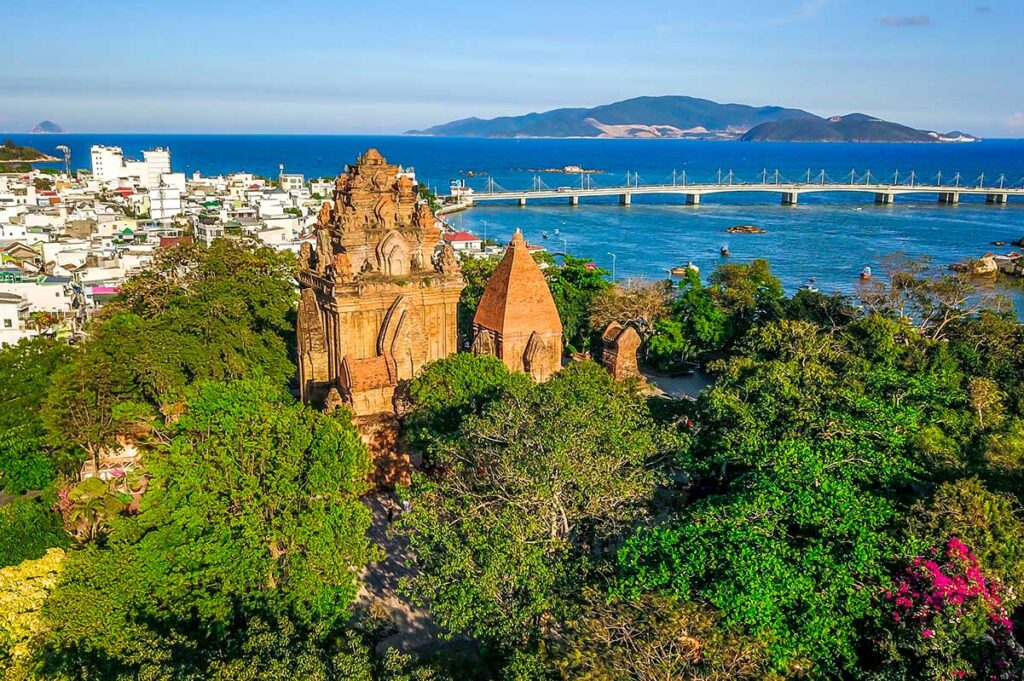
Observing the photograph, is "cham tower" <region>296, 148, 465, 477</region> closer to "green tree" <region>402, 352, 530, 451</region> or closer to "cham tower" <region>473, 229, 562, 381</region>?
"cham tower" <region>473, 229, 562, 381</region>

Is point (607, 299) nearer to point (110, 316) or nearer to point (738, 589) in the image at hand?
point (110, 316)

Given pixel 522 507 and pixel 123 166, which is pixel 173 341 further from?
pixel 123 166

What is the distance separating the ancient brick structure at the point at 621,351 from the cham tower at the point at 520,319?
15.2 ft

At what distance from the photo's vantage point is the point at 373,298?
25.9 m

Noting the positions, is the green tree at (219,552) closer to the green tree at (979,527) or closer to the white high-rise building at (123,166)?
the green tree at (979,527)

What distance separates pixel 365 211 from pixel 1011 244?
A: 94.5 m

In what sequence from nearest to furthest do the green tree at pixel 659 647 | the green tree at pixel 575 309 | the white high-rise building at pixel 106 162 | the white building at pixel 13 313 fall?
the green tree at pixel 659 647 < the white building at pixel 13 313 < the green tree at pixel 575 309 < the white high-rise building at pixel 106 162

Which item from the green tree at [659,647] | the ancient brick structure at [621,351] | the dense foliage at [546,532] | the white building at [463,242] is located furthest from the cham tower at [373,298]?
the white building at [463,242]

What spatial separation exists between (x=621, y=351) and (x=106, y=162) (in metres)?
147

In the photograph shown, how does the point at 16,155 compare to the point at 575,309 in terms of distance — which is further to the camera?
the point at 16,155

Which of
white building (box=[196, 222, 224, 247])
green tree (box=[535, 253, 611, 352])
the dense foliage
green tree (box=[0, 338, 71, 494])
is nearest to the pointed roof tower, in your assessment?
the dense foliage

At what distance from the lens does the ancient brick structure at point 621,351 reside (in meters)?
31.7

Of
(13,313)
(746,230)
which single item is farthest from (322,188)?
(13,313)

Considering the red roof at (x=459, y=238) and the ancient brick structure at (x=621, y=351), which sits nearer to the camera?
the ancient brick structure at (x=621, y=351)
